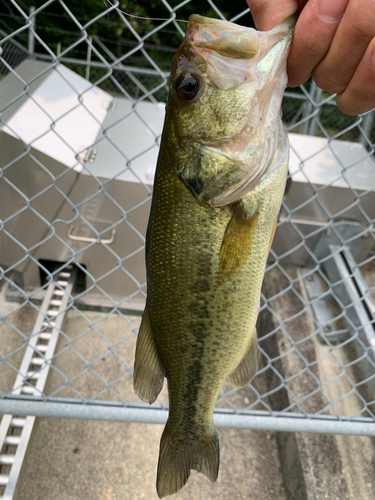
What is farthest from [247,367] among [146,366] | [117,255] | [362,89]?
[117,255]

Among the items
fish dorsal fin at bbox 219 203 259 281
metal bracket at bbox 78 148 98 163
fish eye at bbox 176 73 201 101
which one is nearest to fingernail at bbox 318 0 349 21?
fish eye at bbox 176 73 201 101

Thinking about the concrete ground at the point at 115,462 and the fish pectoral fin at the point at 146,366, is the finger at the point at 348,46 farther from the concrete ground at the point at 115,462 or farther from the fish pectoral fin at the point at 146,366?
the concrete ground at the point at 115,462

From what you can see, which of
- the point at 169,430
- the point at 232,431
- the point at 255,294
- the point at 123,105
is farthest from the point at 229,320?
the point at 123,105

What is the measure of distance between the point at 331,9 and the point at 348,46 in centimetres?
7

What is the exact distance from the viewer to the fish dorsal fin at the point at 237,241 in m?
0.89

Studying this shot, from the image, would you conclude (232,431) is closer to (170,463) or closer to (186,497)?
(186,497)

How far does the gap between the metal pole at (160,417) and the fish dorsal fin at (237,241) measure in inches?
42.1

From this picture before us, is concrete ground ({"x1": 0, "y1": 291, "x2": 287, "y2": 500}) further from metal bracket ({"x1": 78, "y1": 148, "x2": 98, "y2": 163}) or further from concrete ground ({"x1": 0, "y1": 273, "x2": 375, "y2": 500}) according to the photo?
metal bracket ({"x1": 78, "y1": 148, "x2": 98, "y2": 163})

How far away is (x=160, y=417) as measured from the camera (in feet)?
5.65

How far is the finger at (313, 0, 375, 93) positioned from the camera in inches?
26.8

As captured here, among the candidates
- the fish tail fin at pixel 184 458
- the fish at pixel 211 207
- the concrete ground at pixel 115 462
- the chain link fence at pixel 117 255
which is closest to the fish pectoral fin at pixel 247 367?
the fish at pixel 211 207

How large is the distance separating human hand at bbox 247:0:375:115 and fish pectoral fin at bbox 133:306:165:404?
68 centimetres

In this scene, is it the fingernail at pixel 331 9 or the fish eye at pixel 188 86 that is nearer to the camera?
the fingernail at pixel 331 9

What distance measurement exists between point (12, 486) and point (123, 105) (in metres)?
2.62
